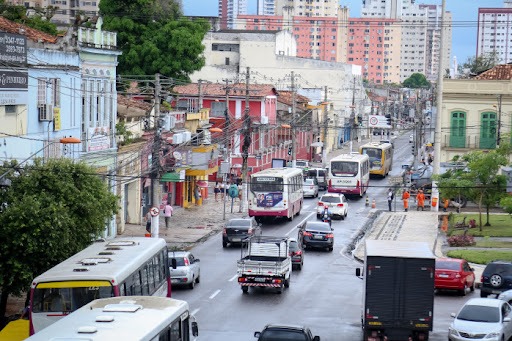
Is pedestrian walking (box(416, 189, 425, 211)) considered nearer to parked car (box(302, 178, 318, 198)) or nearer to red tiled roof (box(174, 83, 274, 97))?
parked car (box(302, 178, 318, 198))

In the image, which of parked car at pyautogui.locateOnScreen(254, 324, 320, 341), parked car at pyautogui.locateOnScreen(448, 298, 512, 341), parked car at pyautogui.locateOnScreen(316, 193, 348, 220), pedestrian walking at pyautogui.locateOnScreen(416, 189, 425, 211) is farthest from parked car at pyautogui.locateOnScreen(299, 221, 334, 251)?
parked car at pyautogui.locateOnScreen(254, 324, 320, 341)

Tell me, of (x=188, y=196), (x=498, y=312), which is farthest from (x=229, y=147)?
(x=498, y=312)

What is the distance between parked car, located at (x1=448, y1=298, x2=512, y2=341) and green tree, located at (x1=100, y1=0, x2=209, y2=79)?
50296mm

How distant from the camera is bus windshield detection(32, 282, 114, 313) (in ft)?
88.4

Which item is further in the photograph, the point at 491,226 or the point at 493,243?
the point at 491,226

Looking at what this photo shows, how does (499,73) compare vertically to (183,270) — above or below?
above

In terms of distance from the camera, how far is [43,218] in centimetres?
3228

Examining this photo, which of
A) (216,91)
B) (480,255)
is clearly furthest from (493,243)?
(216,91)

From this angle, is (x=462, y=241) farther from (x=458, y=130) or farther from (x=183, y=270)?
(x=458, y=130)

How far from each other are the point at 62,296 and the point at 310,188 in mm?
52935

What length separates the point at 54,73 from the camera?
46.4 meters

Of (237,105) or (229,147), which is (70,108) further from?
(237,105)

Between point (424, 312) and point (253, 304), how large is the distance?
873 centimetres

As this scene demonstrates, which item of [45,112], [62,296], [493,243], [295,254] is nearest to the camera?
[62,296]
